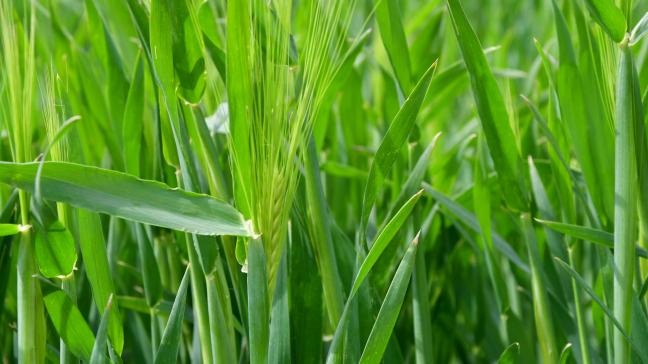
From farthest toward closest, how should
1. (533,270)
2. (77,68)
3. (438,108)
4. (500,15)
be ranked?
(500,15) → (438,108) → (77,68) → (533,270)

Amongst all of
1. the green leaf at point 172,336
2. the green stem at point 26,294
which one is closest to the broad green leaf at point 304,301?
the green leaf at point 172,336

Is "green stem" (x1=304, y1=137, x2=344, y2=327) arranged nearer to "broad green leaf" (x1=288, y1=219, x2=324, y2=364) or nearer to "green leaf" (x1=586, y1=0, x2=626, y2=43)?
"broad green leaf" (x1=288, y1=219, x2=324, y2=364)

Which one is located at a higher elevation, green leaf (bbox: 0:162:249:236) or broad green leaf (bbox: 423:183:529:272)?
green leaf (bbox: 0:162:249:236)

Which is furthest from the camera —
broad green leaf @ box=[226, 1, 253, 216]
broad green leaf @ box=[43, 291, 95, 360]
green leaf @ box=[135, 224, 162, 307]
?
green leaf @ box=[135, 224, 162, 307]

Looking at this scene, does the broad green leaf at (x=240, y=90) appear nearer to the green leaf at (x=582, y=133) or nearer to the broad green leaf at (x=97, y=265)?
the broad green leaf at (x=97, y=265)

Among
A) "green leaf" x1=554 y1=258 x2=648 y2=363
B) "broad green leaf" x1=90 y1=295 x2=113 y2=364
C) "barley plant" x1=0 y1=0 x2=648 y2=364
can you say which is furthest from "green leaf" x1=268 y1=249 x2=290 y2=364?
"green leaf" x1=554 y1=258 x2=648 y2=363

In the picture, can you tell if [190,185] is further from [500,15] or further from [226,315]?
[500,15]

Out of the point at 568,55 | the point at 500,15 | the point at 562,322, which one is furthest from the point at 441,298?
the point at 500,15

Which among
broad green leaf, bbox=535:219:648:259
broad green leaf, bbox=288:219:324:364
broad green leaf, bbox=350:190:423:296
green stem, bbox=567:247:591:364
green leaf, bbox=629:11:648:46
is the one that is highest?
green leaf, bbox=629:11:648:46
